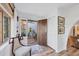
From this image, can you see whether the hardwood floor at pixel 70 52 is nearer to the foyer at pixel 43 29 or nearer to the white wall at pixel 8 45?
the foyer at pixel 43 29

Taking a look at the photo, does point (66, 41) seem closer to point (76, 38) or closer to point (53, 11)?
point (76, 38)

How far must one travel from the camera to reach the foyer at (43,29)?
189cm

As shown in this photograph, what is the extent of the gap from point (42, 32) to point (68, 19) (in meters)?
0.50

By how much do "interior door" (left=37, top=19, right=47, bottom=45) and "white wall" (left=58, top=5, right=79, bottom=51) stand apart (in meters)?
0.27

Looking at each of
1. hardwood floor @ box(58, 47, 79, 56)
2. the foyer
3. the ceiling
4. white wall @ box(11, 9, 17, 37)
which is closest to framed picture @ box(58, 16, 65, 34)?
the foyer

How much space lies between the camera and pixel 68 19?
1.96 meters

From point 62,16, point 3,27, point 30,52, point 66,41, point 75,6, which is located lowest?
point 30,52

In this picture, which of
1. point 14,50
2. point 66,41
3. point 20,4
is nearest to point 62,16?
point 66,41

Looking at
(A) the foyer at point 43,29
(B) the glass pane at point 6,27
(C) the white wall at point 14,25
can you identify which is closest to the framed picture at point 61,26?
(A) the foyer at point 43,29

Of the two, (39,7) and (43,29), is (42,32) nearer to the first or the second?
(43,29)

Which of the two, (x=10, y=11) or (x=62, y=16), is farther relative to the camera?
(x=62, y=16)

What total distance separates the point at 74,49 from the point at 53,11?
29.4 inches

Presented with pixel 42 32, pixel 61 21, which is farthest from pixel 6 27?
pixel 61 21

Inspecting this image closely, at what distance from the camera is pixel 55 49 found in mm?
1945
